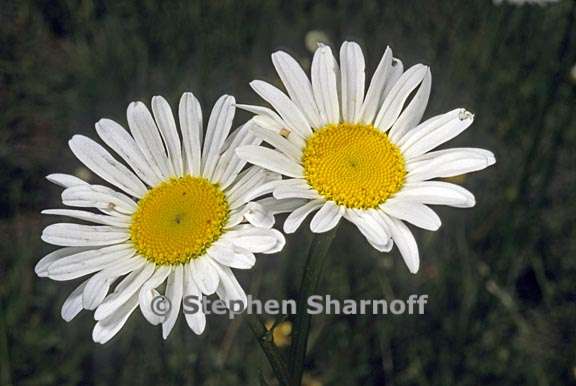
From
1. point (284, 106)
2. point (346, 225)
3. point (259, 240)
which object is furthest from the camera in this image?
point (346, 225)

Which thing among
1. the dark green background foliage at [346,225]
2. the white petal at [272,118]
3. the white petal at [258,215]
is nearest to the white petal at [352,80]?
the white petal at [272,118]

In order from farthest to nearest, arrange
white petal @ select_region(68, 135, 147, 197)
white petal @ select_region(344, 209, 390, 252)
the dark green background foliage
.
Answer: the dark green background foliage
white petal @ select_region(68, 135, 147, 197)
white petal @ select_region(344, 209, 390, 252)

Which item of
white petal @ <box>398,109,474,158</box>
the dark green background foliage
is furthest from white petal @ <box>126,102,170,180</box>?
the dark green background foliage

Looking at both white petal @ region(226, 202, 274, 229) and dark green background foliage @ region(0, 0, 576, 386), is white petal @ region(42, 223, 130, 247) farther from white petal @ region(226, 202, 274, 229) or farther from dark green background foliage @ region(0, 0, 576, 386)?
dark green background foliage @ region(0, 0, 576, 386)

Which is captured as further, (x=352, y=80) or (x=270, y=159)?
(x=352, y=80)

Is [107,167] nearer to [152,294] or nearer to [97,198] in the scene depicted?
[97,198]

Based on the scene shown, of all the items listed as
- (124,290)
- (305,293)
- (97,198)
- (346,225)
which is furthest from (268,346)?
(346,225)

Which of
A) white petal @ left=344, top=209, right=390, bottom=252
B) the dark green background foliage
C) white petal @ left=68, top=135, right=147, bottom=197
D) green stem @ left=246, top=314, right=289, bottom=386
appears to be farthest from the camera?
the dark green background foliage
